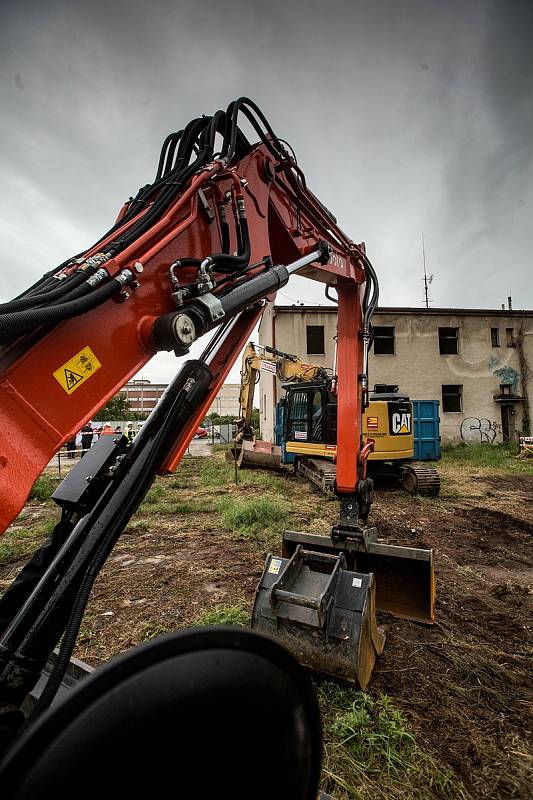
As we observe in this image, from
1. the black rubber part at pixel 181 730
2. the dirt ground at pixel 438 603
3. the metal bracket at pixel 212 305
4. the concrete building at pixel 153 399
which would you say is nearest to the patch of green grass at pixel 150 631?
the dirt ground at pixel 438 603

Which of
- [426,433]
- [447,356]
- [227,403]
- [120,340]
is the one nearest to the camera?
[120,340]

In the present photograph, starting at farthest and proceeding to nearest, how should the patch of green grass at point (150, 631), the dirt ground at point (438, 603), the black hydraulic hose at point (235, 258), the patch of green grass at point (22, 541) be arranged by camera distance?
the patch of green grass at point (22, 541), the patch of green grass at point (150, 631), the dirt ground at point (438, 603), the black hydraulic hose at point (235, 258)

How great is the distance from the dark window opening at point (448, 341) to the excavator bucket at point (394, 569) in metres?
20.0

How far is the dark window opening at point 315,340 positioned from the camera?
20.7 metres

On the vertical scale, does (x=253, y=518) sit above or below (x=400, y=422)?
below

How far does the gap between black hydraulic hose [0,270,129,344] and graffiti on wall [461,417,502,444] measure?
21.7 meters

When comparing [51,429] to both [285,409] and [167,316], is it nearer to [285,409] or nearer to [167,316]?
[167,316]

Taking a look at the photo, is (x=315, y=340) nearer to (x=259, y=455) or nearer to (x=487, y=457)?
(x=259, y=455)

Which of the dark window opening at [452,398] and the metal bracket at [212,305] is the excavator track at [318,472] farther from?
the dark window opening at [452,398]

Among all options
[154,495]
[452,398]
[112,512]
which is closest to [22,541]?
[154,495]

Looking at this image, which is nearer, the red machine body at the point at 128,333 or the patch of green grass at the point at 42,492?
the red machine body at the point at 128,333

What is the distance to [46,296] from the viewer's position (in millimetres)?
1540

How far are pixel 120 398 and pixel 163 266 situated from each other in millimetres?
40670

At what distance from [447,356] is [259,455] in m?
12.3
